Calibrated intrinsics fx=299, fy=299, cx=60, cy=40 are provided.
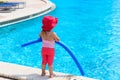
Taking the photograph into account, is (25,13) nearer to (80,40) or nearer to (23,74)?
(80,40)

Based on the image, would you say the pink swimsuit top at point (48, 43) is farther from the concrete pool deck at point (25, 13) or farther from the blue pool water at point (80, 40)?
the concrete pool deck at point (25, 13)

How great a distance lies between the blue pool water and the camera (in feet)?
31.0

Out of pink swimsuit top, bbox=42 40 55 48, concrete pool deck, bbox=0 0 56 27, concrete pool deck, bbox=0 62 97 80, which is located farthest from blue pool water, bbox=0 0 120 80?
pink swimsuit top, bbox=42 40 55 48

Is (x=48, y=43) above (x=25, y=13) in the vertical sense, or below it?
above

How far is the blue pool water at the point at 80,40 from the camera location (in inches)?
372

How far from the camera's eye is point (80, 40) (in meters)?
12.5

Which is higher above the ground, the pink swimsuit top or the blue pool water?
the pink swimsuit top

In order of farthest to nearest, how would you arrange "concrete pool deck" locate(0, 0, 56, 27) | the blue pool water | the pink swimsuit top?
"concrete pool deck" locate(0, 0, 56, 27) → the blue pool water → the pink swimsuit top

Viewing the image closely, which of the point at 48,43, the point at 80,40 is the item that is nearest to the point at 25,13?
the point at 80,40

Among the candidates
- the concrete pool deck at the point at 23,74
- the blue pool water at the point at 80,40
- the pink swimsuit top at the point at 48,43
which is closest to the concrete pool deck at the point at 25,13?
the blue pool water at the point at 80,40

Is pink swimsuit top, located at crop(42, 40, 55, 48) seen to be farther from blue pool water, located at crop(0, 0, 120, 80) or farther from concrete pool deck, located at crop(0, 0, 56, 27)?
concrete pool deck, located at crop(0, 0, 56, 27)

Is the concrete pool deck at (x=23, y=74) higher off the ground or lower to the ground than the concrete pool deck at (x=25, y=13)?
higher

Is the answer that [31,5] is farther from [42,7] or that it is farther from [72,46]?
[72,46]

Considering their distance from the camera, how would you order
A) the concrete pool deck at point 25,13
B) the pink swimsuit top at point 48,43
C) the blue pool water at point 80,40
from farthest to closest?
1. the concrete pool deck at point 25,13
2. the blue pool water at point 80,40
3. the pink swimsuit top at point 48,43
